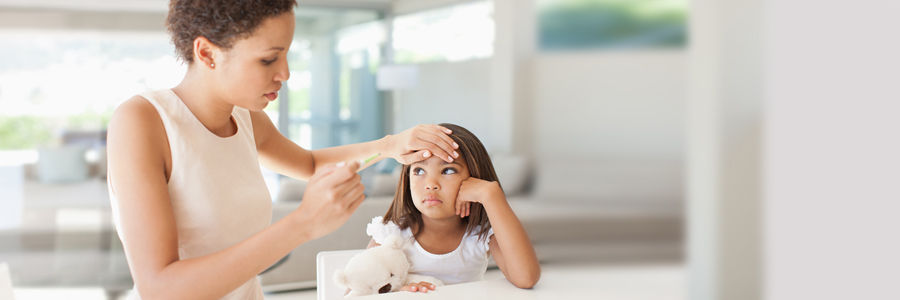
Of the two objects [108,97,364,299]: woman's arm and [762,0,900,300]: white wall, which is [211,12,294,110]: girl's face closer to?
[108,97,364,299]: woman's arm

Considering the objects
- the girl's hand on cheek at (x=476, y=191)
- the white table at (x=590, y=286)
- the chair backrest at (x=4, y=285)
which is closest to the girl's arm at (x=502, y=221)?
the girl's hand on cheek at (x=476, y=191)

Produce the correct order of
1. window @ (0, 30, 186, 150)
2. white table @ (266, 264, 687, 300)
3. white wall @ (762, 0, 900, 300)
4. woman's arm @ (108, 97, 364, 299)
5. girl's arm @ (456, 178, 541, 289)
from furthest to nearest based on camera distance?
1. window @ (0, 30, 186, 150)
2. girl's arm @ (456, 178, 541, 289)
3. woman's arm @ (108, 97, 364, 299)
4. white table @ (266, 264, 687, 300)
5. white wall @ (762, 0, 900, 300)

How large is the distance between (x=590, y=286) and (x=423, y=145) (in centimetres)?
44

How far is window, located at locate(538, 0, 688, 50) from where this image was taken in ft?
1.15

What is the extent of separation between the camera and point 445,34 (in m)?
4.25

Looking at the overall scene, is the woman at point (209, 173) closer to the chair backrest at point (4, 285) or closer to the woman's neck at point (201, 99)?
the woman's neck at point (201, 99)

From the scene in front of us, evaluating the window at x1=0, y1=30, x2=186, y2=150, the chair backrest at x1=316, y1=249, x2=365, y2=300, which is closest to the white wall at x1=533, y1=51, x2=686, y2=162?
the chair backrest at x1=316, y1=249, x2=365, y2=300

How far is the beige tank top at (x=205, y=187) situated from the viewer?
647mm

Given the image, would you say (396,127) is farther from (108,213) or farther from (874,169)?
(874,169)

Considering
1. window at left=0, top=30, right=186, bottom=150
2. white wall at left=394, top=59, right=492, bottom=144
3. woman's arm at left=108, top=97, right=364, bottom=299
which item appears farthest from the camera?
white wall at left=394, top=59, right=492, bottom=144

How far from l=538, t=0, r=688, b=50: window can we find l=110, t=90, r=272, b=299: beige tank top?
46cm

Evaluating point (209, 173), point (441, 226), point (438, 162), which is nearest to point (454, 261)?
point (441, 226)

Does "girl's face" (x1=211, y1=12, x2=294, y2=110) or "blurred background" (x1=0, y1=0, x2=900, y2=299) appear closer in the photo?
"blurred background" (x1=0, y1=0, x2=900, y2=299)

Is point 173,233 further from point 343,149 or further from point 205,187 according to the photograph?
point 343,149
